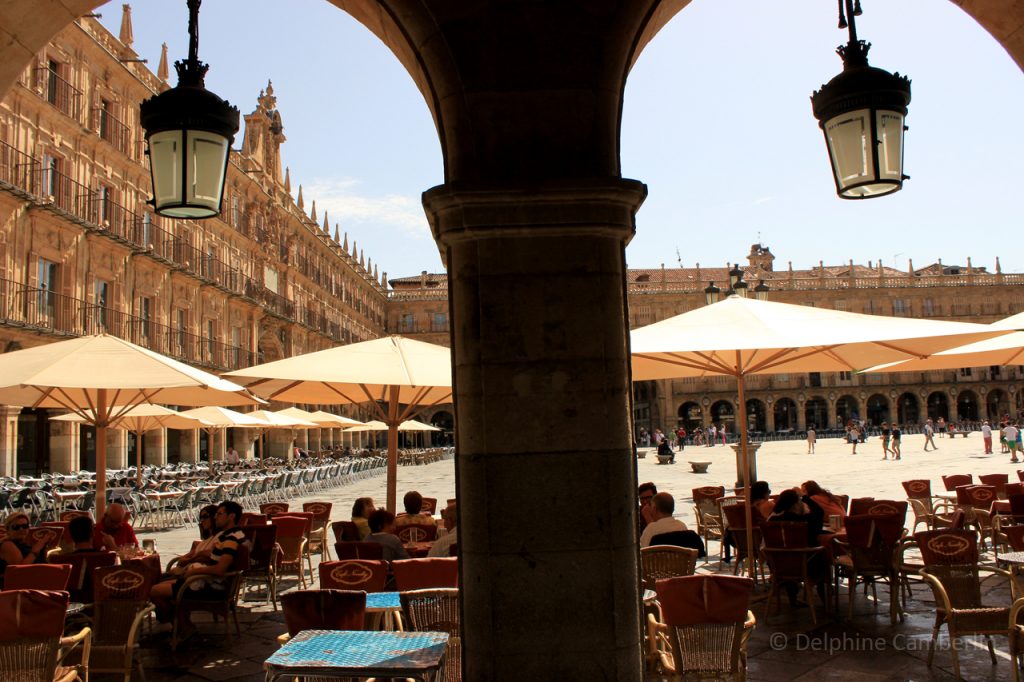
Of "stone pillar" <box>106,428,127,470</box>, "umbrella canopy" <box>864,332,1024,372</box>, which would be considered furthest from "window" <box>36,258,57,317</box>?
"umbrella canopy" <box>864,332,1024,372</box>

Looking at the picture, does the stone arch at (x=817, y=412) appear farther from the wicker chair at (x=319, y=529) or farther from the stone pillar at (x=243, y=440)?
the wicker chair at (x=319, y=529)

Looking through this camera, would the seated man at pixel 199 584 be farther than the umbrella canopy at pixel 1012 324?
No

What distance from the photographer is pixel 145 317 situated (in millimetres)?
24953

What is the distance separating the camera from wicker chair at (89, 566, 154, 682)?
14.3ft

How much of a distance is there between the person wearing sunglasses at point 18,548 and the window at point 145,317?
19.1 meters

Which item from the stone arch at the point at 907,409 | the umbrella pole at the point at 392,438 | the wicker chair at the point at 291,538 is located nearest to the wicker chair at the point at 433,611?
the umbrella pole at the point at 392,438

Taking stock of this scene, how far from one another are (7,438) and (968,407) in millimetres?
66052

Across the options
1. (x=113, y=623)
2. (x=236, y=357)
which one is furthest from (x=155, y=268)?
(x=113, y=623)

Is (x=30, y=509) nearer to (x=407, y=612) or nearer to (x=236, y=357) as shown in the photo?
(x=407, y=612)

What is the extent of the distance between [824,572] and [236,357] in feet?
94.4

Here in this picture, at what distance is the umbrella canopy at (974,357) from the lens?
7.46 meters

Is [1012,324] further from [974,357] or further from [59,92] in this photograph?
[59,92]

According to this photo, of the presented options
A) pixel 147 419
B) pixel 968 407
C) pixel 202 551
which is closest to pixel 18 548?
pixel 202 551

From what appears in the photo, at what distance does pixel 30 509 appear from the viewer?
1222 cm
